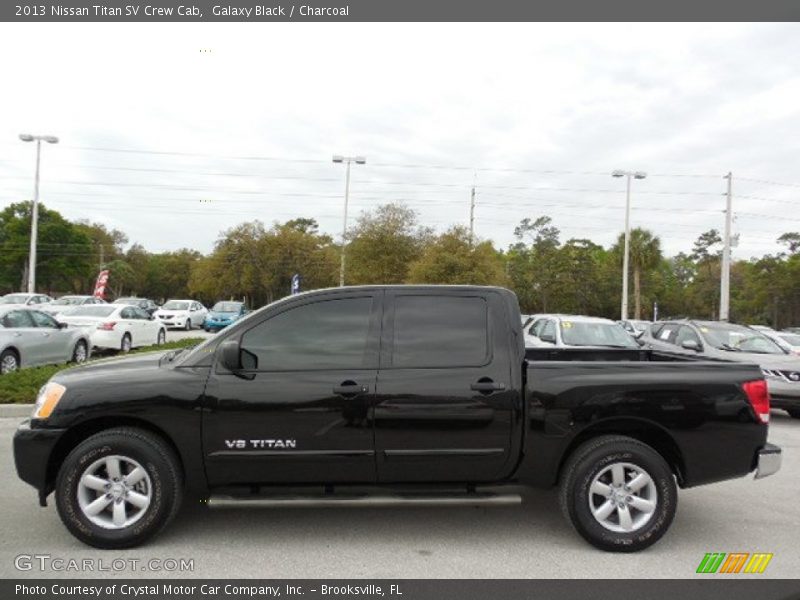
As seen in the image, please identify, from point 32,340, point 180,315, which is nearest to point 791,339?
point 32,340

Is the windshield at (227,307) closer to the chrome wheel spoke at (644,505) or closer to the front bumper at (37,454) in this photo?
the front bumper at (37,454)

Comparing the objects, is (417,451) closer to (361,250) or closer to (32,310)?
(32,310)

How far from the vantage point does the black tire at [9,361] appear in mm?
11250

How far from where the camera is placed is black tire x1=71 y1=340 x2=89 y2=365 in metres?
13.5

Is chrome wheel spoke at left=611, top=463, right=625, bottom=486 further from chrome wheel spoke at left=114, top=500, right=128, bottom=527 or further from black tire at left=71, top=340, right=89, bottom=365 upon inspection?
black tire at left=71, top=340, right=89, bottom=365

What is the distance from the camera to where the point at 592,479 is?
14.2 feet

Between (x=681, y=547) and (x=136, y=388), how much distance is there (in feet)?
13.3

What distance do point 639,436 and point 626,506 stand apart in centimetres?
53

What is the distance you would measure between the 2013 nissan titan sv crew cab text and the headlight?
0.01 m

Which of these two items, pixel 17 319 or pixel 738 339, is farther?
pixel 17 319

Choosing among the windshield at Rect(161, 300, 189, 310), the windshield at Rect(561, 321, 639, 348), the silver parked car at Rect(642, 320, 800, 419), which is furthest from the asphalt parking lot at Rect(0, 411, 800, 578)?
the windshield at Rect(161, 300, 189, 310)

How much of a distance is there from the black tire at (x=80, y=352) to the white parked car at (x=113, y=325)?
1335mm

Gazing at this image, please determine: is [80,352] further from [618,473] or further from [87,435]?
[618,473]

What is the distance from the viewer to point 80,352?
45.3 ft
